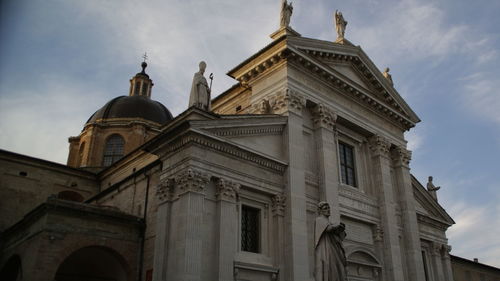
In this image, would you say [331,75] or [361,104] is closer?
[331,75]

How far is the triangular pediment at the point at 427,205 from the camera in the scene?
24.3 meters

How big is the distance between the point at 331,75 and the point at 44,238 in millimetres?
12634

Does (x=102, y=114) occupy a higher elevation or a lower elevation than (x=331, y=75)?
higher

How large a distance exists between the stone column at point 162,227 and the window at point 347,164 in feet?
27.7

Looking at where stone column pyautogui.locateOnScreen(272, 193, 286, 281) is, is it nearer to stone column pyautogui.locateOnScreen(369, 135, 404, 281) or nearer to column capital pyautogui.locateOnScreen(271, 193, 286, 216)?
column capital pyautogui.locateOnScreen(271, 193, 286, 216)

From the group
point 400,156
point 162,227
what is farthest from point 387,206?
point 162,227

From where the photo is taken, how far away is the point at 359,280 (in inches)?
708

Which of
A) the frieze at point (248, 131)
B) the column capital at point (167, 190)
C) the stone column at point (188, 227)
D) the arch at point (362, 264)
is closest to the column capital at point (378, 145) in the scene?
the arch at point (362, 264)

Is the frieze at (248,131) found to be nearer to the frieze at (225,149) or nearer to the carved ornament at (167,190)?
the frieze at (225,149)

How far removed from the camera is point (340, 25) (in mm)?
22688

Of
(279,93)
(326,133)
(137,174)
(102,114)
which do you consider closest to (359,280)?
(326,133)

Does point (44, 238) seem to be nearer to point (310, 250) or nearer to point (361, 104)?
point (310, 250)

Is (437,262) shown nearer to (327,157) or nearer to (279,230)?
(327,157)

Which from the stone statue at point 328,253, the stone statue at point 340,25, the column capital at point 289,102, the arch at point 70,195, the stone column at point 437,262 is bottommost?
the stone statue at point 328,253
